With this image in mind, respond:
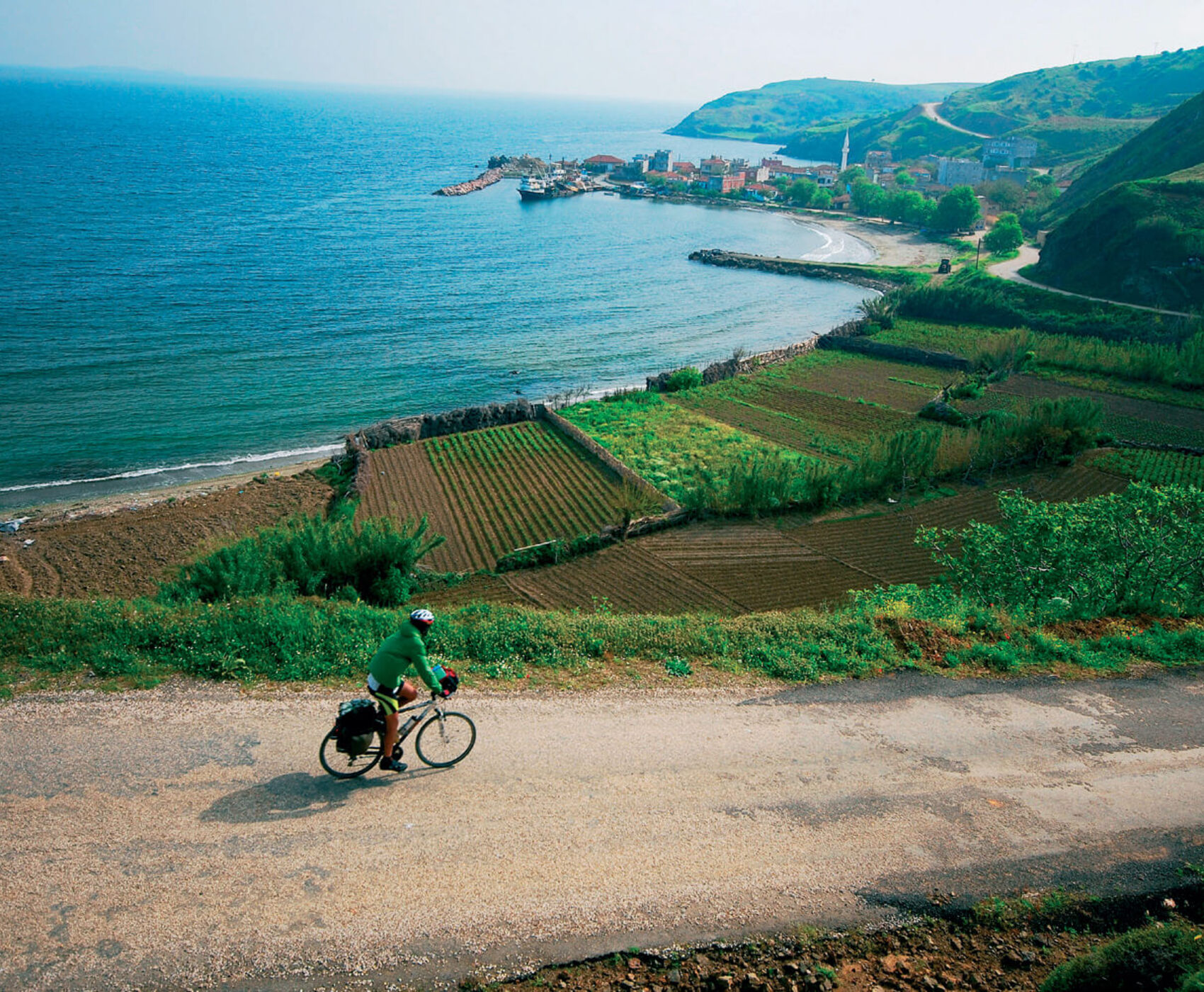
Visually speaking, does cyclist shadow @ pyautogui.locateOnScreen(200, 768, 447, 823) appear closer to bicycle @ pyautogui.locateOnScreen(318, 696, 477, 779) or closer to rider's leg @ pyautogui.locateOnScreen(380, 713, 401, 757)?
bicycle @ pyautogui.locateOnScreen(318, 696, 477, 779)

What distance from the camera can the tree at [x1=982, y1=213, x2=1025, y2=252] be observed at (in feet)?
Result: 324

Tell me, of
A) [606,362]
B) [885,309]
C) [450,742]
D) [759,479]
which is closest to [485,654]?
[450,742]

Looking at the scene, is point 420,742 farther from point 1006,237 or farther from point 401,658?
point 1006,237

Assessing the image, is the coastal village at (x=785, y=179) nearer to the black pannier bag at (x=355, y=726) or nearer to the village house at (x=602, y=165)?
the village house at (x=602, y=165)

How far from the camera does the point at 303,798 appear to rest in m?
9.41

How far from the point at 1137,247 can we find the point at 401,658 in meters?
89.5

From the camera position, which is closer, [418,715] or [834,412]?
[418,715]

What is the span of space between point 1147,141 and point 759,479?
109415mm

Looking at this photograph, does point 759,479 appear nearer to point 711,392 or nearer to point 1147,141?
point 711,392

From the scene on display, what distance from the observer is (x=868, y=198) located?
140 meters

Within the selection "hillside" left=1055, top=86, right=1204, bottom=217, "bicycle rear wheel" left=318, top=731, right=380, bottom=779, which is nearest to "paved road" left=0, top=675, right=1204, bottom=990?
"bicycle rear wheel" left=318, top=731, right=380, bottom=779

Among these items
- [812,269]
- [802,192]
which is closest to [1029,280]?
[812,269]

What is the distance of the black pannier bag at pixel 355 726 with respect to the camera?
9438mm

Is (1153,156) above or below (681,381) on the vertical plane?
above
